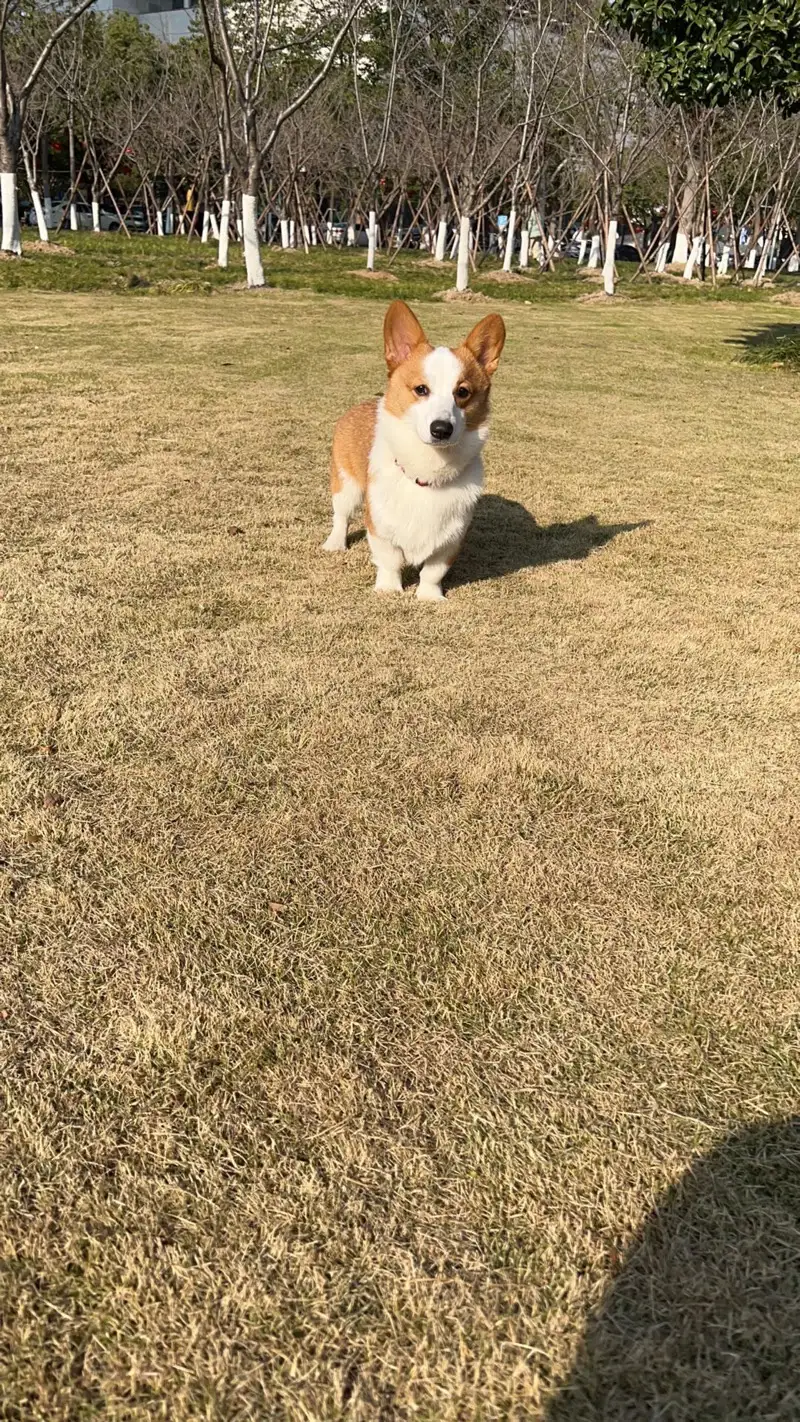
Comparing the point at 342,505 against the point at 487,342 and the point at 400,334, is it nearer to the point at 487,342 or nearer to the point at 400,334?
the point at 400,334

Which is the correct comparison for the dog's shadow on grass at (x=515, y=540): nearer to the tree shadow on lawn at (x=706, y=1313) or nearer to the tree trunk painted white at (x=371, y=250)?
the tree shadow on lawn at (x=706, y=1313)

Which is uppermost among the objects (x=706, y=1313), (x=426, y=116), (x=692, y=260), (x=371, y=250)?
(x=426, y=116)

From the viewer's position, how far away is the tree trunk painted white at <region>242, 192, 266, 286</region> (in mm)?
16328

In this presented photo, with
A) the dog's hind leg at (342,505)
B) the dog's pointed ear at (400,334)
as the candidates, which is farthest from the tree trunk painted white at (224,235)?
the dog's pointed ear at (400,334)

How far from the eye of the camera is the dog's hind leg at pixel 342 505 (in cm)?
390

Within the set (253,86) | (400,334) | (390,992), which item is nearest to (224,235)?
(253,86)

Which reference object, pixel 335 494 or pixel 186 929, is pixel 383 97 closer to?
pixel 335 494

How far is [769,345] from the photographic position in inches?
515

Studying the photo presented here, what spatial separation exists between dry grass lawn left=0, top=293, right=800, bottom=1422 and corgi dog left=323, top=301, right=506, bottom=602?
0.23 metres

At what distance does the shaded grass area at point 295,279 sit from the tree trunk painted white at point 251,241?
1.45ft

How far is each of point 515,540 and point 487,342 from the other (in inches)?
48.7

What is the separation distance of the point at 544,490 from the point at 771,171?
110 ft

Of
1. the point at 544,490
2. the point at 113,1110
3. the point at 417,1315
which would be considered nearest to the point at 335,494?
the point at 544,490

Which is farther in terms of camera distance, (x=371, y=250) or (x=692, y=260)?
(x=692, y=260)
